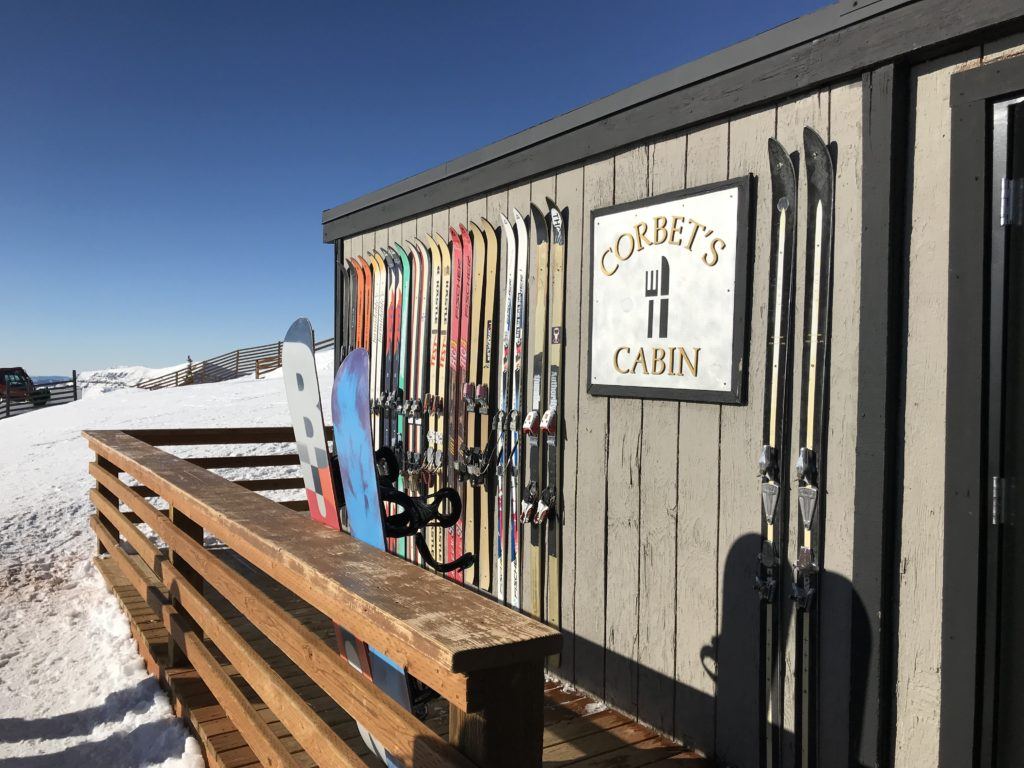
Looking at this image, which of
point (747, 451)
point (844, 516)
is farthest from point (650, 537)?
point (844, 516)

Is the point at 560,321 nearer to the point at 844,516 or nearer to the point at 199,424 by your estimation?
the point at 844,516

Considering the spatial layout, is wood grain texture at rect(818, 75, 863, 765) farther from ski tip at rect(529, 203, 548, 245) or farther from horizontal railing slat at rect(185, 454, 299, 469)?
horizontal railing slat at rect(185, 454, 299, 469)

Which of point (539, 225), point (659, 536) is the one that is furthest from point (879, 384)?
point (539, 225)

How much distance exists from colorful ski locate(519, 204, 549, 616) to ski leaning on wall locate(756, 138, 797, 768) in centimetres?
111

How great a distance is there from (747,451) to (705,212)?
83 centimetres

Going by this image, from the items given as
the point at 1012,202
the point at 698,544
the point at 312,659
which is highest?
the point at 1012,202

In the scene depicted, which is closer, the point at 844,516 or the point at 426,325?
the point at 844,516

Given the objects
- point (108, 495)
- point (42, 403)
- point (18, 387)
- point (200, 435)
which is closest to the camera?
point (108, 495)

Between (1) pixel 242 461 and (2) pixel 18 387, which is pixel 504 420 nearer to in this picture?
(1) pixel 242 461

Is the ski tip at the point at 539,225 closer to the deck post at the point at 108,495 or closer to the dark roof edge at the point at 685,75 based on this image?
the dark roof edge at the point at 685,75

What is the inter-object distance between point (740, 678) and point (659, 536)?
1.78 feet

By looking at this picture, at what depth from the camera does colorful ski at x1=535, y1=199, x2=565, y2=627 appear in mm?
3125

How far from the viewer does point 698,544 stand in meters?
2.55

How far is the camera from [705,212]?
2520 mm
